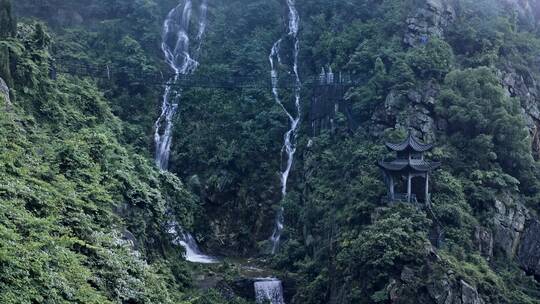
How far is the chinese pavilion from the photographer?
2534 cm

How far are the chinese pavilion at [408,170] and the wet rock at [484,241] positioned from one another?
2.30 m

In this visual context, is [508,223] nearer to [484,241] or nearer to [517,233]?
[517,233]

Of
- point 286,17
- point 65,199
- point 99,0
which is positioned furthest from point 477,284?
point 99,0

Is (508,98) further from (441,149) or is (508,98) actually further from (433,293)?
(433,293)

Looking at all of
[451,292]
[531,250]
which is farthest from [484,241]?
[451,292]

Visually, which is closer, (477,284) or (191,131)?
(477,284)

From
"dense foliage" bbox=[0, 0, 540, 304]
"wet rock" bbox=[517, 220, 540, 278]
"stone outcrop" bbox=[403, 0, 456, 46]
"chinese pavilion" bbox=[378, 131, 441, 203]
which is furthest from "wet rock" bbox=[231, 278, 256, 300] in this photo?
"stone outcrop" bbox=[403, 0, 456, 46]

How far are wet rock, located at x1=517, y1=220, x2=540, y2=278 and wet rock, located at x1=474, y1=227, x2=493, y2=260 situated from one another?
164 cm

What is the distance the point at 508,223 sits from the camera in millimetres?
25859

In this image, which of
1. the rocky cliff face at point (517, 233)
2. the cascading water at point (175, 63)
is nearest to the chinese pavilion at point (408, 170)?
the rocky cliff face at point (517, 233)

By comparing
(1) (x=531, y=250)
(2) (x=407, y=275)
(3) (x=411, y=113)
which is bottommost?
(2) (x=407, y=275)

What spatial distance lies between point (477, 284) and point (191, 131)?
20444 millimetres

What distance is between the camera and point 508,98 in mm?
29516

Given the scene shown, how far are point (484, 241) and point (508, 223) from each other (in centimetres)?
176
